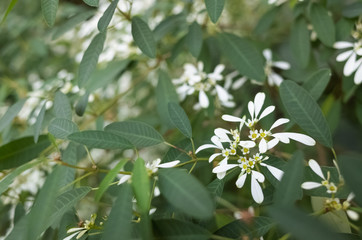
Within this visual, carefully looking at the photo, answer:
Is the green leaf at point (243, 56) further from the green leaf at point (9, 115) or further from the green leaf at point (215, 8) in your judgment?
the green leaf at point (9, 115)

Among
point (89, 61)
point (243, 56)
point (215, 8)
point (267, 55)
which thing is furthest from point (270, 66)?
point (89, 61)

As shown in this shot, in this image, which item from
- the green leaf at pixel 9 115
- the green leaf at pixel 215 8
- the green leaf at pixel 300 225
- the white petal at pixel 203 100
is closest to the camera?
the green leaf at pixel 300 225

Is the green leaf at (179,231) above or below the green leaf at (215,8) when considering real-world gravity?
below

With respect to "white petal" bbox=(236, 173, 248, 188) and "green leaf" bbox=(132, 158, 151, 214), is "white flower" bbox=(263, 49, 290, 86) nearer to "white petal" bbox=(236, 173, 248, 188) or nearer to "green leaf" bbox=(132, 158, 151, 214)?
"white petal" bbox=(236, 173, 248, 188)

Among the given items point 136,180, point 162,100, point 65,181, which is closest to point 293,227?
point 136,180

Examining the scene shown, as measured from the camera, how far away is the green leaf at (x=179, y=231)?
560 mm

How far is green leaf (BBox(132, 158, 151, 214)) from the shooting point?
0.54 meters

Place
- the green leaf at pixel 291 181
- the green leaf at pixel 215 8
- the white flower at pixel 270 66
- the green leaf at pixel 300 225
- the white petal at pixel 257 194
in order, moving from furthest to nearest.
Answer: the white flower at pixel 270 66, the green leaf at pixel 215 8, the white petal at pixel 257 194, the green leaf at pixel 291 181, the green leaf at pixel 300 225

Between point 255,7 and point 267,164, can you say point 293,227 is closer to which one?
point 267,164

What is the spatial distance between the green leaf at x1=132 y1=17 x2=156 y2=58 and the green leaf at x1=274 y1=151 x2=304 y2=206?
41cm

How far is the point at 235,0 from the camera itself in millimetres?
1638

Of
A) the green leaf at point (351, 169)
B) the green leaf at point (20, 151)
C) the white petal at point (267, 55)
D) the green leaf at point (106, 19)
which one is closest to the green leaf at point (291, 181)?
the green leaf at point (351, 169)

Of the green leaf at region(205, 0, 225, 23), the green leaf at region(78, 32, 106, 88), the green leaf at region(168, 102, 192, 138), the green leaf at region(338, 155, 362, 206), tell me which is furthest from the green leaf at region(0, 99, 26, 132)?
the green leaf at region(338, 155, 362, 206)

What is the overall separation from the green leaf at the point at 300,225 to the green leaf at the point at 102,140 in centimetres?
32
